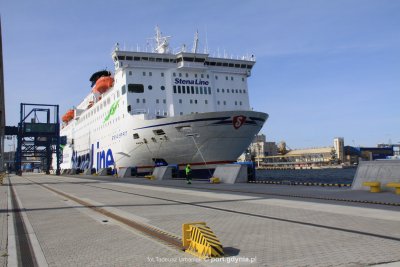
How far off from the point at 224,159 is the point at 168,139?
518 cm

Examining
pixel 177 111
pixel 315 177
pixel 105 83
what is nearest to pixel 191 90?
pixel 177 111

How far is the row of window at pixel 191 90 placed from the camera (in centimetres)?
3775

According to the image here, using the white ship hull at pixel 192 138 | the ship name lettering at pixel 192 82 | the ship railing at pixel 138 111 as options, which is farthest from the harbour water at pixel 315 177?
the ship railing at pixel 138 111

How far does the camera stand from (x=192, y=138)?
1299 inches

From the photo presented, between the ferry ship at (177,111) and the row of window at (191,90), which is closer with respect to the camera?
the ferry ship at (177,111)

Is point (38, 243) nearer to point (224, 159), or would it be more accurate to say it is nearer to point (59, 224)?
point (59, 224)

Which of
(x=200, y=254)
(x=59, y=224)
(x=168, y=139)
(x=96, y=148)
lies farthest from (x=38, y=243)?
(x=96, y=148)

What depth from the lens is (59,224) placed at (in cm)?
992

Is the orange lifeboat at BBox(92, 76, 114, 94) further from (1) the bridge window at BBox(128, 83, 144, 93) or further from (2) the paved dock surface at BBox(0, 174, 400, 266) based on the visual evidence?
(2) the paved dock surface at BBox(0, 174, 400, 266)

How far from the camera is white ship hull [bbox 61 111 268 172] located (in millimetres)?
32384

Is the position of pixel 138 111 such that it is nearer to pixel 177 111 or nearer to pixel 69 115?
pixel 177 111

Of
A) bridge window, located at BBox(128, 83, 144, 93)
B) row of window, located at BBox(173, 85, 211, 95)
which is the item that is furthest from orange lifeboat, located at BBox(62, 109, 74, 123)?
row of window, located at BBox(173, 85, 211, 95)

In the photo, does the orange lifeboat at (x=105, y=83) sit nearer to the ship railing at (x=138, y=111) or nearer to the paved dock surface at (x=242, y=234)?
the ship railing at (x=138, y=111)

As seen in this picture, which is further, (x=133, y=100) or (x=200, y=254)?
(x=133, y=100)
